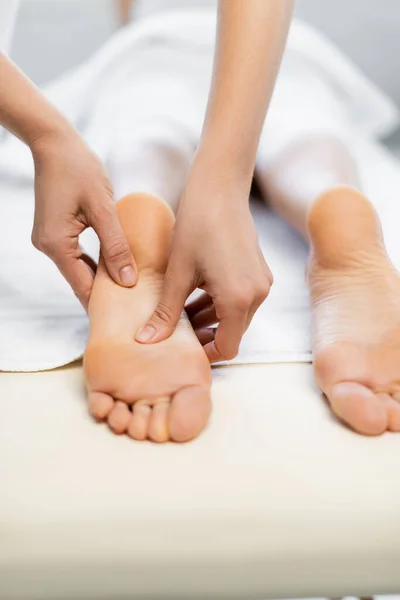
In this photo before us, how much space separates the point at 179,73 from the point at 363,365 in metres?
0.83

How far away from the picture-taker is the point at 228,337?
26.2 inches

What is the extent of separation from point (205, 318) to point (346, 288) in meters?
0.15

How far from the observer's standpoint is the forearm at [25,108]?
0.70 meters

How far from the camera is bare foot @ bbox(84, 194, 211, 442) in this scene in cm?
61

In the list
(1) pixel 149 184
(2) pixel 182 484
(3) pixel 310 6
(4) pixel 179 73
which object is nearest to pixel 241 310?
(2) pixel 182 484

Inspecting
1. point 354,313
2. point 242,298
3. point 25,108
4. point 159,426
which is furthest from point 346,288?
point 25,108

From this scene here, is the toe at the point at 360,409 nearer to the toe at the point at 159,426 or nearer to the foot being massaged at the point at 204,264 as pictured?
the foot being massaged at the point at 204,264

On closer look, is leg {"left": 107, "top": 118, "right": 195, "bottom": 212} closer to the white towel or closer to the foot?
the white towel

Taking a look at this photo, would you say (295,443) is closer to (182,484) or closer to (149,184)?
(182,484)

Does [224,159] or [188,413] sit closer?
[188,413]

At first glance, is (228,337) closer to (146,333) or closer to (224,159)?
(146,333)

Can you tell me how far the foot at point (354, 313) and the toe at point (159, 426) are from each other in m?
0.15

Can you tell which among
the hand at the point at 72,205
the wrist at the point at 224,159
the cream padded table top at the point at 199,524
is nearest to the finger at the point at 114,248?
the hand at the point at 72,205

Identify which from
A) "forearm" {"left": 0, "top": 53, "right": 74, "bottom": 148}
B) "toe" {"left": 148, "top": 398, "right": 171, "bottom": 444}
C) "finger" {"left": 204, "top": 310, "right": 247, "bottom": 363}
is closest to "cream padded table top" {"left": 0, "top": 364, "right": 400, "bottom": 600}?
"toe" {"left": 148, "top": 398, "right": 171, "bottom": 444}
